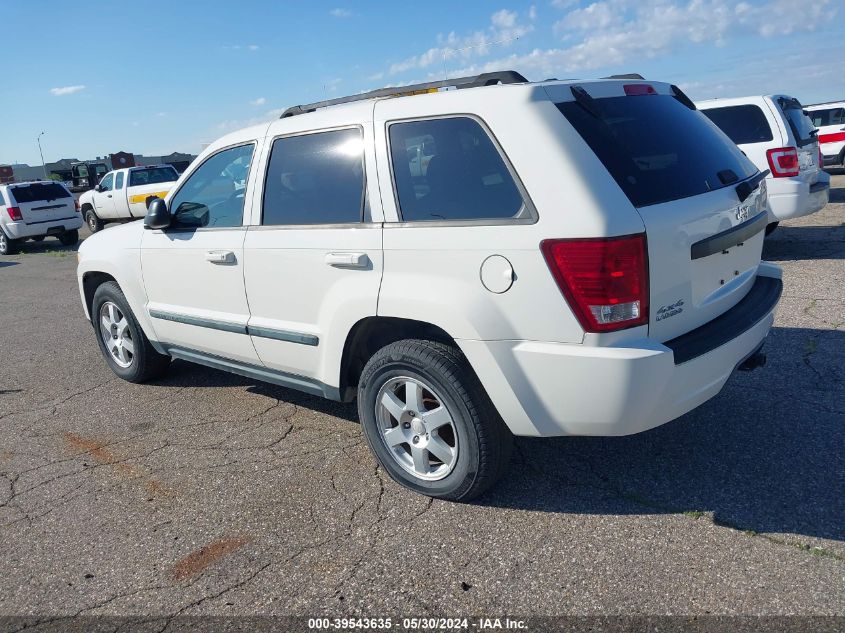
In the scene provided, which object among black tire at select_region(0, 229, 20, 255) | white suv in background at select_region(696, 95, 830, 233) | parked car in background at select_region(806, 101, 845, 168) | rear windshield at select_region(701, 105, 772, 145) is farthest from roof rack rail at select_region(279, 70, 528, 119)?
parked car in background at select_region(806, 101, 845, 168)

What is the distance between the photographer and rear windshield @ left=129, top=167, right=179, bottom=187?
817 inches

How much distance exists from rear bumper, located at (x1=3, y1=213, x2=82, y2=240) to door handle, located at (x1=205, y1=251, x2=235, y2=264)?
15374 mm

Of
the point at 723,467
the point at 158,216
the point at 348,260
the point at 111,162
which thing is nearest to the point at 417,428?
the point at 348,260

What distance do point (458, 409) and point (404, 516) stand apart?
24.0 inches

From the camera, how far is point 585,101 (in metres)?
3.17

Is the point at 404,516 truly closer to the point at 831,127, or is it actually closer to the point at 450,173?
the point at 450,173

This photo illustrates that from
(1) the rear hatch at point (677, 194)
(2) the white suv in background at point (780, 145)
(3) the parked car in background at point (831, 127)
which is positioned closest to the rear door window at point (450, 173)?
(1) the rear hatch at point (677, 194)

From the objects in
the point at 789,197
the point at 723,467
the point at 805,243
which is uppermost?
the point at 789,197

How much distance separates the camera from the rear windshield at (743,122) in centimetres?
909

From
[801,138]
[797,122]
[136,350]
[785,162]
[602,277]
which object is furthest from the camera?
[797,122]

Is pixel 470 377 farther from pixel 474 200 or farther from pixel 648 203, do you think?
pixel 648 203

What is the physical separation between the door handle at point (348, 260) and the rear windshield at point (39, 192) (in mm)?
16645

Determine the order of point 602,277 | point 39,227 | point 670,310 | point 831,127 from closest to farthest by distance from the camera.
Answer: point 602,277 → point 670,310 → point 39,227 → point 831,127

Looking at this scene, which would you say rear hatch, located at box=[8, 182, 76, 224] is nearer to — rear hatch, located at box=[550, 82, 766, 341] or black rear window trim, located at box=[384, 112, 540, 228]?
black rear window trim, located at box=[384, 112, 540, 228]
